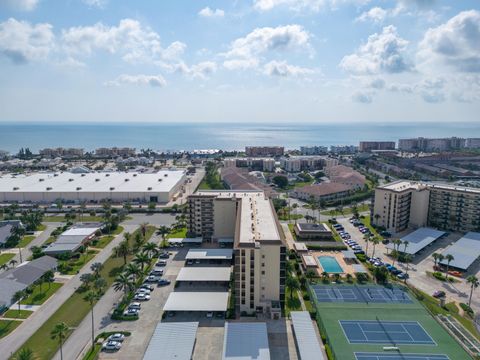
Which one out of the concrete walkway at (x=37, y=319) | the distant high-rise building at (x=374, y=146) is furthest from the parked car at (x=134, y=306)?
the distant high-rise building at (x=374, y=146)

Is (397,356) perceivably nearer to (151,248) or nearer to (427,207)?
(151,248)

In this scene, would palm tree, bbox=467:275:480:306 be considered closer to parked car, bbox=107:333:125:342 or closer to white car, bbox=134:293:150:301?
white car, bbox=134:293:150:301

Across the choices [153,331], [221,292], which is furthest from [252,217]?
[153,331]

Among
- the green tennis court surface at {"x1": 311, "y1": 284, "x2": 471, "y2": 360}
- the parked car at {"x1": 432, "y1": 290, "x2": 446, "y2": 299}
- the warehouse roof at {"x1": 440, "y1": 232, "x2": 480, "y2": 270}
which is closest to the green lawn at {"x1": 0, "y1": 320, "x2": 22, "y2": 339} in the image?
the green tennis court surface at {"x1": 311, "y1": 284, "x2": 471, "y2": 360}

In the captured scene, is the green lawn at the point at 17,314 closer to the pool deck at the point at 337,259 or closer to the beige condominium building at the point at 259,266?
the beige condominium building at the point at 259,266

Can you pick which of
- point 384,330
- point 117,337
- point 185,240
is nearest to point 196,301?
point 117,337

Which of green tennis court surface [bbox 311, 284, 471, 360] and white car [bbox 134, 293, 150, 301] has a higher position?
green tennis court surface [bbox 311, 284, 471, 360]
